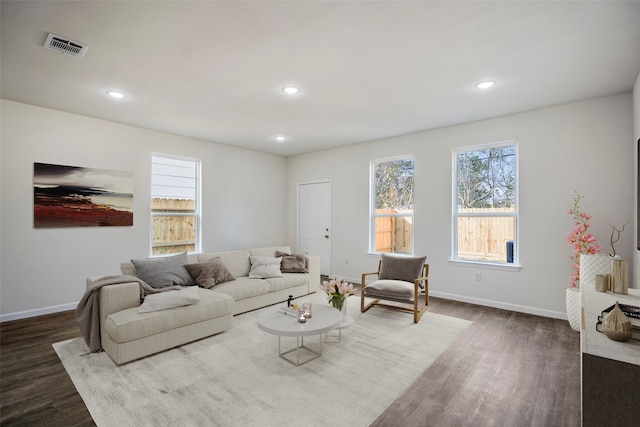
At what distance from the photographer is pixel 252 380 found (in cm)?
242

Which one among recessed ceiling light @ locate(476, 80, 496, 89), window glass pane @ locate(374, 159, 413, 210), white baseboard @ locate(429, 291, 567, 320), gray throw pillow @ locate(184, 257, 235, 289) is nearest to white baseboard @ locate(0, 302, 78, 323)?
gray throw pillow @ locate(184, 257, 235, 289)

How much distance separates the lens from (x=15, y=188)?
3799 mm

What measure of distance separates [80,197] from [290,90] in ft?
10.7

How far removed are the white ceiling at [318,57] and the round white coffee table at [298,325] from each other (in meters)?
2.32

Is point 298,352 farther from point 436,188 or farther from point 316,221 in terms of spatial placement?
point 316,221

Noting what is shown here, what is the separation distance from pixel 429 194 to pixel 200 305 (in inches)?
146

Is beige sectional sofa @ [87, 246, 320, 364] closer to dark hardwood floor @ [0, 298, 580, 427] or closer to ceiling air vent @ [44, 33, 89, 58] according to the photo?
dark hardwood floor @ [0, 298, 580, 427]

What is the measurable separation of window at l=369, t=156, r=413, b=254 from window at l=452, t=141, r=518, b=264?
80cm

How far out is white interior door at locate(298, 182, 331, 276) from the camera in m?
6.46

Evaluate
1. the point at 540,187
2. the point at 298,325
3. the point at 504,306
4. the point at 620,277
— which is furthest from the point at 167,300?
the point at 540,187

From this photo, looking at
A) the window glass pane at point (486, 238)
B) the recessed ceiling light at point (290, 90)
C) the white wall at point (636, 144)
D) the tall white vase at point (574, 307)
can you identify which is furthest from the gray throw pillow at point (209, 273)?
the white wall at point (636, 144)

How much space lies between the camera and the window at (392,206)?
536 cm

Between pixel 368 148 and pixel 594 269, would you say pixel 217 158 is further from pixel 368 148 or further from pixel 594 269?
pixel 594 269

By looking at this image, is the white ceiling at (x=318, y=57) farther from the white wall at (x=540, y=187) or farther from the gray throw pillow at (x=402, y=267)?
the gray throw pillow at (x=402, y=267)
